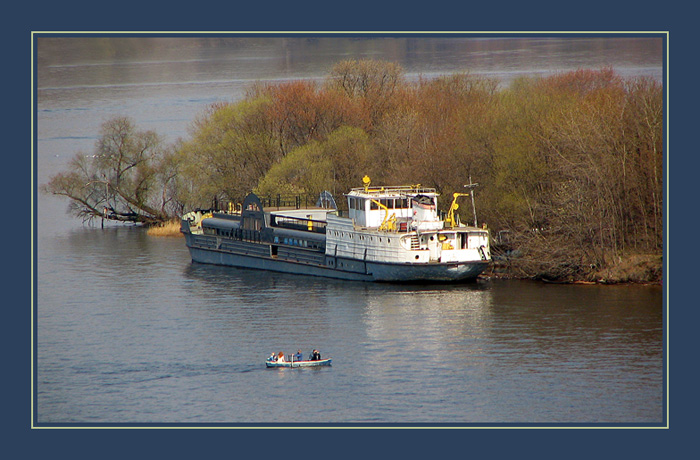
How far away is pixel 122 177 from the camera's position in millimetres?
106875

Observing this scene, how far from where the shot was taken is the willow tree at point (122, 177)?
106m

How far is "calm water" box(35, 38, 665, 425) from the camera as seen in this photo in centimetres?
4353

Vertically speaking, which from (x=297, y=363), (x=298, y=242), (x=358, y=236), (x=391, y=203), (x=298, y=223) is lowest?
(x=297, y=363)

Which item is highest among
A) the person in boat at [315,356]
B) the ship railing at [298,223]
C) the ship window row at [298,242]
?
the ship railing at [298,223]

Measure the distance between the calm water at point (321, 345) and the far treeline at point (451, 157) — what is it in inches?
221

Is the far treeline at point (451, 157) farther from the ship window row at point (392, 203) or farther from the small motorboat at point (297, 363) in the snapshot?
the small motorboat at point (297, 363)

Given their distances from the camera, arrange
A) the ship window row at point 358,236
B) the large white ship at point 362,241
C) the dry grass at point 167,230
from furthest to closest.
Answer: the dry grass at point 167,230 < the ship window row at point 358,236 < the large white ship at point 362,241

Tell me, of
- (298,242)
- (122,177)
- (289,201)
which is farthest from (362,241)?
(122,177)

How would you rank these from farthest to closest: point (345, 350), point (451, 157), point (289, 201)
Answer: point (289, 201)
point (451, 157)
point (345, 350)

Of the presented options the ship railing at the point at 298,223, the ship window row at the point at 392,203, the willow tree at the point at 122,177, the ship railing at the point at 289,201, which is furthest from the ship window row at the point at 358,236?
the willow tree at the point at 122,177

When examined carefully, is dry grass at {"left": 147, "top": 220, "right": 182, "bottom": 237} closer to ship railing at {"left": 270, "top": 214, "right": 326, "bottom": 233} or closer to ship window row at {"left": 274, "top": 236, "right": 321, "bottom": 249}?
ship railing at {"left": 270, "top": 214, "right": 326, "bottom": 233}

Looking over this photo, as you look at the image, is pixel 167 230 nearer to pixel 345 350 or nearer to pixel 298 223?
pixel 298 223

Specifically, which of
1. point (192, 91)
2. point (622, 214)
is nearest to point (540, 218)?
point (622, 214)

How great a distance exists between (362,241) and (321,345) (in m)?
18.7
